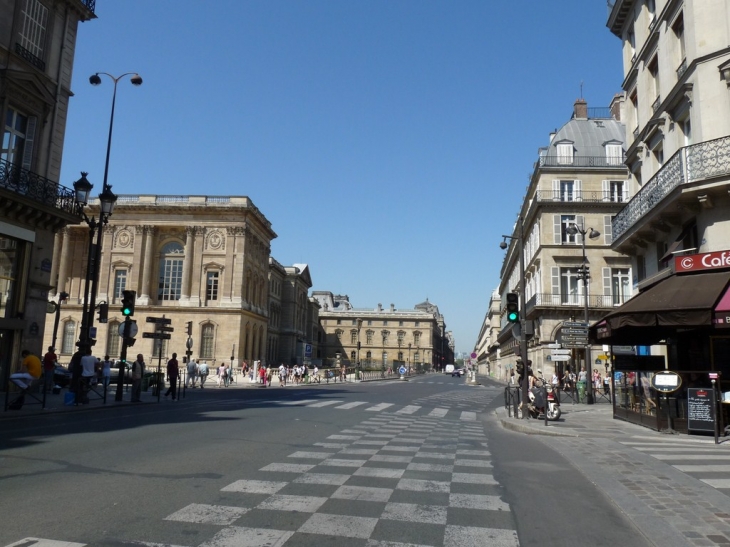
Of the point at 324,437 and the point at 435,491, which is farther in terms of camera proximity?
the point at 324,437

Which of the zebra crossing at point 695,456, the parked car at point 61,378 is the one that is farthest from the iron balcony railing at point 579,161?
the zebra crossing at point 695,456

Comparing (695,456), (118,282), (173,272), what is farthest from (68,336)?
(695,456)

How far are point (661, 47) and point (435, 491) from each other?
17554mm

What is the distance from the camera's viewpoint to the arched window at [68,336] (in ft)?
Result: 201

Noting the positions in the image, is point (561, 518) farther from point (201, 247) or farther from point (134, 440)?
point (201, 247)

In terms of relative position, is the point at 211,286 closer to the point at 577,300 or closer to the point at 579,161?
the point at 577,300

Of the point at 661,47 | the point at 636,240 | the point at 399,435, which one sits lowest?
the point at 399,435

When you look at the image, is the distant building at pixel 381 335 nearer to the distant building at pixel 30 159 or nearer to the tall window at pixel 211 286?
the tall window at pixel 211 286

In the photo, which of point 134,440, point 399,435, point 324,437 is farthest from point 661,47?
point 134,440

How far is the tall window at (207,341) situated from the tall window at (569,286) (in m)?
35.8

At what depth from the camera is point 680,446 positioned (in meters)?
11.9

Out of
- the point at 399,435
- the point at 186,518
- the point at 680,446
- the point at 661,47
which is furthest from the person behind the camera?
the point at 661,47

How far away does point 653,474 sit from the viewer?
8.57 metres

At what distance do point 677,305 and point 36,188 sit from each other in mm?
21562
